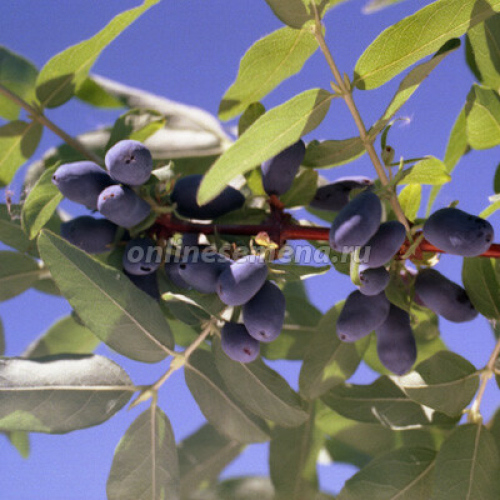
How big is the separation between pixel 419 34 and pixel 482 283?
0.55 metres

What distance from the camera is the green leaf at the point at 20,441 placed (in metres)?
2.08

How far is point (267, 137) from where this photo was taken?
1102mm

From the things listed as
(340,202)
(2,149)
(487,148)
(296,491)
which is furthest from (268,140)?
(296,491)

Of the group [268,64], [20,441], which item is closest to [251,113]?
[268,64]

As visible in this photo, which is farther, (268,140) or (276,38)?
(276,38)

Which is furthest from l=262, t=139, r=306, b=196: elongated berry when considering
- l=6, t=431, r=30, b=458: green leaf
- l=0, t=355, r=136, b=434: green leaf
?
l=6, t=431, r=30, b=458: green leaf

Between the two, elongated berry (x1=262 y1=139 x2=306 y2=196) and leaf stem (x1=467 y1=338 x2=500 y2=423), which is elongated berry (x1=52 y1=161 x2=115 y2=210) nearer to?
elongated berry (x1=262 y1=139 x2=306 y2=196)

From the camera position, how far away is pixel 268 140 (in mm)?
1102

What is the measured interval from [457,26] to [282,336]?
920mm

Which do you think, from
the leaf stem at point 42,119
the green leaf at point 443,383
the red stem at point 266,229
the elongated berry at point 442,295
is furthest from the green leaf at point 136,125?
the green leaf at point 443,383

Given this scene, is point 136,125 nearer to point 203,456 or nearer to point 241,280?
point 241,280

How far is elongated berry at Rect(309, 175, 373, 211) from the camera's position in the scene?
1.48 meters

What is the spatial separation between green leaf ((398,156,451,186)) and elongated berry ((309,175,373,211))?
0.20 m

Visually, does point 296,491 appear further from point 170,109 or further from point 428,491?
point 170,109
